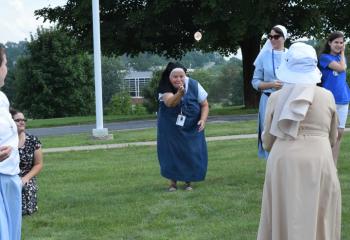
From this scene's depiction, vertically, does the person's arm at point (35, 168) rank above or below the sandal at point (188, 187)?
above

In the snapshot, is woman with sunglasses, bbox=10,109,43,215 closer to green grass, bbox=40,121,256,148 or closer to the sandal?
the sandal

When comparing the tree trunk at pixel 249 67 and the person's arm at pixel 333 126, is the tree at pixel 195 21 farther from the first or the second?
the person's arm at pixel 333 126

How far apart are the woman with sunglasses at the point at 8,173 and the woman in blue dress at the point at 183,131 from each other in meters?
4.12

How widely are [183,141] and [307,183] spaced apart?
414cm

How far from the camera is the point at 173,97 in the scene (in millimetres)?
8445

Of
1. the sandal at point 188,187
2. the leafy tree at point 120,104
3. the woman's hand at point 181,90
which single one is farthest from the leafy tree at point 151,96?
the woman's hand at point 181,90

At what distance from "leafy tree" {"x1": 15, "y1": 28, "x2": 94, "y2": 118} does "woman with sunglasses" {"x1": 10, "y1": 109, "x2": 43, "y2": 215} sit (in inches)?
1816

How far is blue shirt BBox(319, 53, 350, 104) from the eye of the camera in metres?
8.44

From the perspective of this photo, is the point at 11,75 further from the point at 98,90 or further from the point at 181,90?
the point at 181,90

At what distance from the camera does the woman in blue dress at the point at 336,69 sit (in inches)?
331

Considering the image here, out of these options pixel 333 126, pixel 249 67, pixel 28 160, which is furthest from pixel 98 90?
pixel 249 67

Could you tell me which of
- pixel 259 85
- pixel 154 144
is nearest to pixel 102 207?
pixel 259 85

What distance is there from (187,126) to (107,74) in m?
95.0

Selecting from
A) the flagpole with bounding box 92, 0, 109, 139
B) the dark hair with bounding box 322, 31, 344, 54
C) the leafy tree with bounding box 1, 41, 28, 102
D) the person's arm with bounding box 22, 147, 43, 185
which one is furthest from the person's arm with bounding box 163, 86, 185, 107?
the flagpole with bounding box 92, 0, 109, 139
